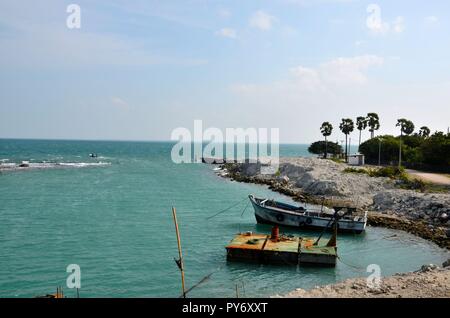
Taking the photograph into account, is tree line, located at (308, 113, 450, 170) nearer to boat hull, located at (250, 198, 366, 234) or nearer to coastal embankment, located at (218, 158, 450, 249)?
coastal embankment, located at (218, 158, 450, 249)

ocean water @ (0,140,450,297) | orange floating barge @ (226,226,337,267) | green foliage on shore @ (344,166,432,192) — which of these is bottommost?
ocean water @ (0,140,450,297)

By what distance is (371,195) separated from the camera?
53.7 metres

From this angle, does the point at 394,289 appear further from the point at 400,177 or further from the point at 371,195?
the point at 400,177

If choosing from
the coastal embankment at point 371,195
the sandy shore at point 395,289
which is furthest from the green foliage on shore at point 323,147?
the sandy shore at point 395,289

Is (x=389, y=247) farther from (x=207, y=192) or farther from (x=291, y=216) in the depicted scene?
(x=207, y=192)

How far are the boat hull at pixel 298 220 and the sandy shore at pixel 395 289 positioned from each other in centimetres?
1436

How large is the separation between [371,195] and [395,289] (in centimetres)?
3462

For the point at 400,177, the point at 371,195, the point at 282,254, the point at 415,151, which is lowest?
the point at 282,254

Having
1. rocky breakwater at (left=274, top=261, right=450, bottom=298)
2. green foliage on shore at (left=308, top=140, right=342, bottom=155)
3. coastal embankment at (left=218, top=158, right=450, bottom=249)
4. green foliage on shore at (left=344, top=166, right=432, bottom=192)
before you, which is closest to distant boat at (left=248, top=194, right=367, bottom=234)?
coastal embankment at (left=218, top=158, right=450, bottom=249)

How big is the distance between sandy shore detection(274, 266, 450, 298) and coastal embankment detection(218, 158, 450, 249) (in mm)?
12410

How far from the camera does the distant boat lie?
37.8 metres

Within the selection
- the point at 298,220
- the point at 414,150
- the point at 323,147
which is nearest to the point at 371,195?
the point at 298,220

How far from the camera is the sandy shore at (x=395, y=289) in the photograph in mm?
19734
